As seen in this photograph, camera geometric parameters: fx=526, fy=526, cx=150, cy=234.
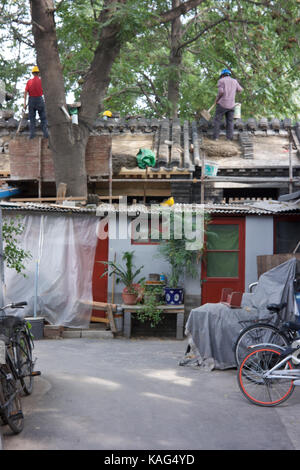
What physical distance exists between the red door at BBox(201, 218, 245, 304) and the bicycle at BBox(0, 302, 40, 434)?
5.96 meters

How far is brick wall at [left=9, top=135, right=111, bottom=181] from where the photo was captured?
545 inches

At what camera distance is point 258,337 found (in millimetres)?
7297

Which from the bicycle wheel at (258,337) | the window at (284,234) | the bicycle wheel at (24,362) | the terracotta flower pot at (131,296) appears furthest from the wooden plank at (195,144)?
the bicycle wheel at (24,362)

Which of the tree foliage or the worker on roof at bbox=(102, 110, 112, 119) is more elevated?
the tree foliage

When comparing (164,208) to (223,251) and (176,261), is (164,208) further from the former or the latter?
(223,251)

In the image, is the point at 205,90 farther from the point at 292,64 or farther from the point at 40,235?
the point at 40,235

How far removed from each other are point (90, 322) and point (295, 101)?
1241cm

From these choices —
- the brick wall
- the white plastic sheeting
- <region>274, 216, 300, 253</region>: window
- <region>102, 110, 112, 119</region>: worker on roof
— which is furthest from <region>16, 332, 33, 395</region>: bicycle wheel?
<region>102, 110, 112, 119</region>: worker on roof

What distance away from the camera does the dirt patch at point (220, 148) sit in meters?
14.8

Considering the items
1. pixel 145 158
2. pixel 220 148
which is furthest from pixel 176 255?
pixel 220 148

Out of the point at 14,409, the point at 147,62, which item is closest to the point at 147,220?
the point at 14,409

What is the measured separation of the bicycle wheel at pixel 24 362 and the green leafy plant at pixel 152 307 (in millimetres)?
4723

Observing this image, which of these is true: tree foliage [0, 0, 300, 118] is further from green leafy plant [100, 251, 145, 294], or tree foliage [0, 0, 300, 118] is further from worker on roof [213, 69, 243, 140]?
green leafy plant [100, 251, 145, 294]

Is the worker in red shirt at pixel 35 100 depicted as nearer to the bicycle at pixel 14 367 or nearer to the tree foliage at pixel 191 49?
the tree foliage at pixel 191 49
